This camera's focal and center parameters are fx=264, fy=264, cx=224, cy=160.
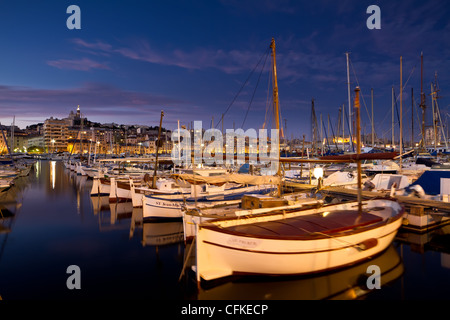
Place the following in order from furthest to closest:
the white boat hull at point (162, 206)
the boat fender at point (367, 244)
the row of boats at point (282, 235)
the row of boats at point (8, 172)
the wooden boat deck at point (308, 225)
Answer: the row of boats at point (8, 172) → the white boat hull at point (162, 206) → the boat fender at point (367, 244) → the wooden boat deck at point (308, 225) → the row of boats at point (282, 235)

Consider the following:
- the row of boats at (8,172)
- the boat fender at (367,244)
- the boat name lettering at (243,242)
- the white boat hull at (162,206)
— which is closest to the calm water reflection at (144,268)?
the white boat hull at (162,206)

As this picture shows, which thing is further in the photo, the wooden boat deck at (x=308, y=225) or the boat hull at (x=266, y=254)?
the wooden boat deck at (x=308, y=225)

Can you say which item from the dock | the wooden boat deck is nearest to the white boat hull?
the wooden boat deck

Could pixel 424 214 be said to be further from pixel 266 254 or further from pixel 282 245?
pixel 266 254

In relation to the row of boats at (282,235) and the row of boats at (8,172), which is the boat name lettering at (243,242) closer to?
the row of boats at (282,235)

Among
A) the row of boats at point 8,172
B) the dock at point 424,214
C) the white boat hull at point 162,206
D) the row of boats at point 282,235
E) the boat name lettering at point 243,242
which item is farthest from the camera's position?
the row of boats at point 8,172

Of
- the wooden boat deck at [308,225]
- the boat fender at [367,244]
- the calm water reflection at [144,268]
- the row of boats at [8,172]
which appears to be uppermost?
the row of boats at [8,172]

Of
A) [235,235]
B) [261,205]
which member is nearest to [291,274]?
[235,235]

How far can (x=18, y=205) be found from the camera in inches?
1043

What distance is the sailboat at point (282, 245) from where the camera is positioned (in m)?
9.24

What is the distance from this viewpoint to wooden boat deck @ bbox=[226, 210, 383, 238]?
32.6 feet

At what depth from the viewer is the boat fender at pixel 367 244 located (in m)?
10.4

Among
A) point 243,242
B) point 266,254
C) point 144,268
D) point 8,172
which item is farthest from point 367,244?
point 8,172

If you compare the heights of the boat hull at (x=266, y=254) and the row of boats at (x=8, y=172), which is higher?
the row of boats at (x=8, y=172)
